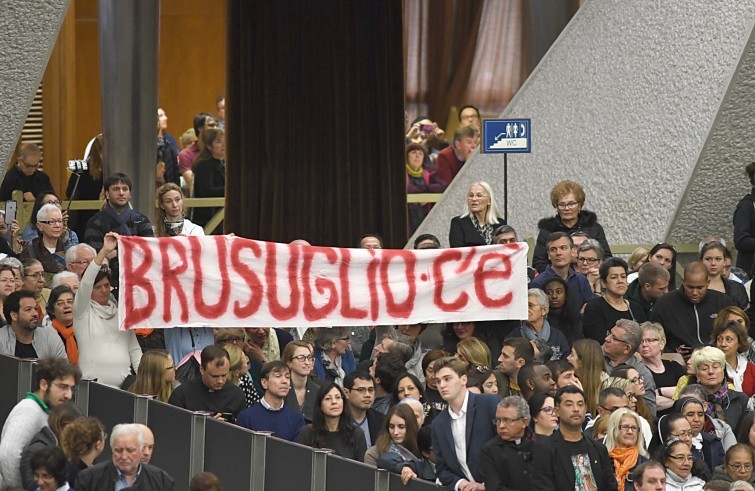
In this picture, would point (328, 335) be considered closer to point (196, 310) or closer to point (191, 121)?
point (196, 310)

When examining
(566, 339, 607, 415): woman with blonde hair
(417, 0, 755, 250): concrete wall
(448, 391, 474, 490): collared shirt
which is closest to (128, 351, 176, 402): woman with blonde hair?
(448, 391, 474, 490): collared shirt

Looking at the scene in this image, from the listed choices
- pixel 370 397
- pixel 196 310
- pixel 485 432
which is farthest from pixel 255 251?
pixel 485 432

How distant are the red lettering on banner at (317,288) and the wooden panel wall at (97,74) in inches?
422

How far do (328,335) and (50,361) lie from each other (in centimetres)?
338

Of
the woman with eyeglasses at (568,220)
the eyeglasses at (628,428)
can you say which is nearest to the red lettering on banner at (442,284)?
the woman with eyeglasses at (568,220)

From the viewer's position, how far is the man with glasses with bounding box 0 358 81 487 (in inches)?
464

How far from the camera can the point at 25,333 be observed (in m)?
13.7

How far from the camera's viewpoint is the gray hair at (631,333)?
14047 millimetres

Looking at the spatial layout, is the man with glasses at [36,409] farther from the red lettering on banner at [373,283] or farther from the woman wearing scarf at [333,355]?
the red lettering on banner at [373,283]

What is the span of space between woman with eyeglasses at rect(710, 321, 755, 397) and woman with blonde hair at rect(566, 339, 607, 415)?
3.90 feet

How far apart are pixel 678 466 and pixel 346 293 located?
3617 mm

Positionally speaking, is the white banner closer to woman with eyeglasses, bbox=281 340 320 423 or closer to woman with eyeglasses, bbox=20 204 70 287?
woman with eyeglasses, bbox=281 340 320 423

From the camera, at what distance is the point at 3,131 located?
1644 centimetres

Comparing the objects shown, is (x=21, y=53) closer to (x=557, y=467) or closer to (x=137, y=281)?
(x=137, y=281)
